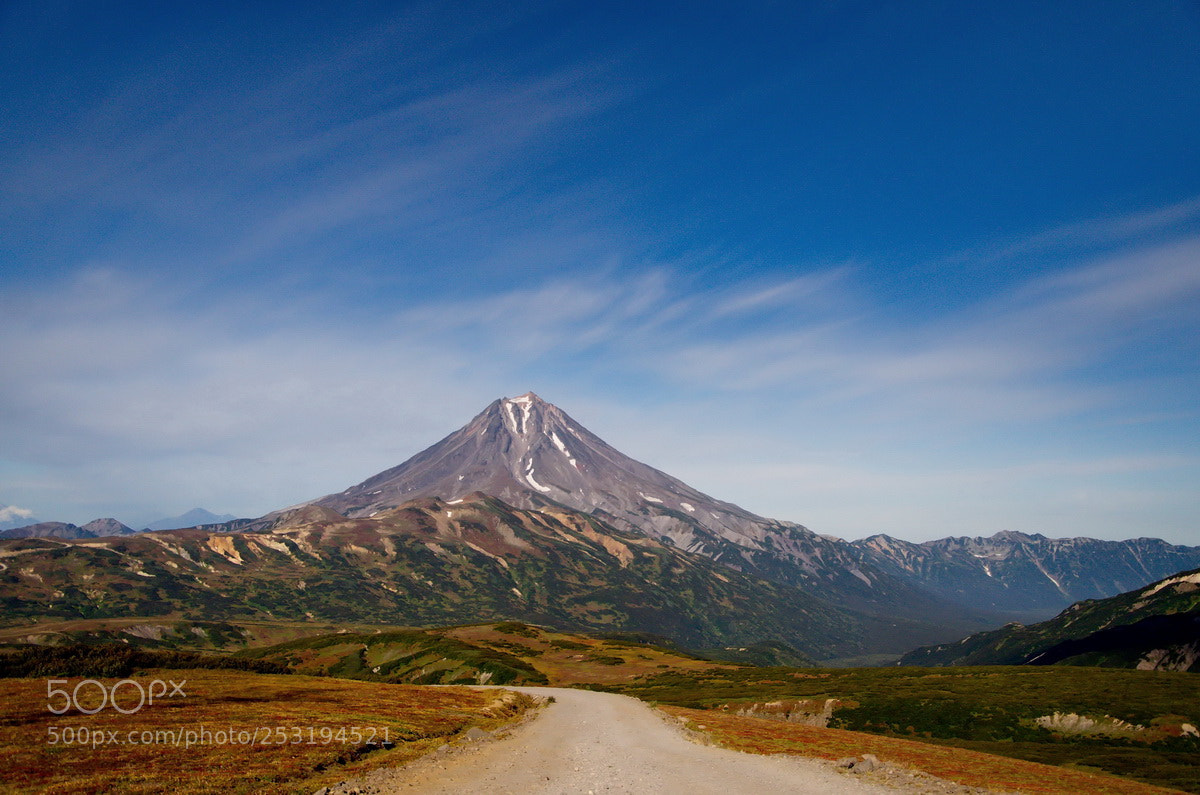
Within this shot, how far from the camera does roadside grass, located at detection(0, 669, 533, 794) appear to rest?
24.1m

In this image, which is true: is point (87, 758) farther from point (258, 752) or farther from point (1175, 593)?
point (1175, 593)

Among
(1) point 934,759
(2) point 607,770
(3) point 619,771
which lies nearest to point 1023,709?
(1) point 934,759

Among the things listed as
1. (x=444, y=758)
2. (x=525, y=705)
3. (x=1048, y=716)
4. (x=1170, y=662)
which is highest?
(x=444, y=758)

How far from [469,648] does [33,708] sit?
3994 inches

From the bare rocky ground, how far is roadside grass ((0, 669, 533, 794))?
2.51 meters

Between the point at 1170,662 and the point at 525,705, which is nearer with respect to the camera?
the point at 525,705

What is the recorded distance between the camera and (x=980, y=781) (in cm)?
3291

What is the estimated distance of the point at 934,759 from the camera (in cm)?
4025

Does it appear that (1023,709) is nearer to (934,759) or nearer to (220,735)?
(934,759)

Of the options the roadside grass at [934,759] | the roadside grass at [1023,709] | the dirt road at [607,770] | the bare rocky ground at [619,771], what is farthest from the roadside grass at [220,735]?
the roadside grass at [1023,709]

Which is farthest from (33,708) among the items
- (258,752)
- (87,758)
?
(258,752)

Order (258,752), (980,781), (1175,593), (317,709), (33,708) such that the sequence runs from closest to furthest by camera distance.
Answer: (258,752) < (980,781) < (33,708) < (317,709) < (1175,593)

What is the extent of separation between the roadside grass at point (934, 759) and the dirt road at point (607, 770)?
175 inches

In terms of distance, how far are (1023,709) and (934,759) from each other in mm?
39273
